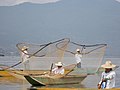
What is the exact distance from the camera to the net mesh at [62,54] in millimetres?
26141

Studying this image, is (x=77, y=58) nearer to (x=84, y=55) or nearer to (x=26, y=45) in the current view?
(x=84, y=55)

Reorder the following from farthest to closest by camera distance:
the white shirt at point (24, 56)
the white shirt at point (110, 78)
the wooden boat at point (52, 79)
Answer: the white shirt at point (24, 56), the wooden boat at point (52, 79), the white shirt at point (110, 78)

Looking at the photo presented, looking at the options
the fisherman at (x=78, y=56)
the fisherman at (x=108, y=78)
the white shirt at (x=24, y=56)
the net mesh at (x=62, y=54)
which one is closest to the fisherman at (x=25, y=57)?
the white shirt at (x=24, y=56)

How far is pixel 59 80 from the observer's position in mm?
22391

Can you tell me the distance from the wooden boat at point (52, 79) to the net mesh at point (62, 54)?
212 centimetres

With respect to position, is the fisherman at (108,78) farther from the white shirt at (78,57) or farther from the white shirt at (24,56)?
the white shirt at (78,57)

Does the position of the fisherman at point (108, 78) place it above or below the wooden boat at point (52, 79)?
above

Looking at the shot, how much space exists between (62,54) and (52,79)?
4.30 meters

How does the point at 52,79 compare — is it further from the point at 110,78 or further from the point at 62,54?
the point at 110,78

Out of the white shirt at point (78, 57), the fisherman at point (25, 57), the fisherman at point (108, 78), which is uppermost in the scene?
the fisherman at point (108, 78)

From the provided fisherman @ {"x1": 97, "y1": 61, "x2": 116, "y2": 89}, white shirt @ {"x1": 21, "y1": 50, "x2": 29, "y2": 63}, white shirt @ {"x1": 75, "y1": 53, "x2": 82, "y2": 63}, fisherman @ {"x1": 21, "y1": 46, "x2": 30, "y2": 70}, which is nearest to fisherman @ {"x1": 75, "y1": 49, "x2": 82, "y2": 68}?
white shirt @ {"x1": 75, "y1": 53, "x2": 82, "y2": 63}

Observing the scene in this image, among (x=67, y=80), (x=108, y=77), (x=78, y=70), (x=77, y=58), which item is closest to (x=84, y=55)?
(x=77, y=58)

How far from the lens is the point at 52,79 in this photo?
21984mm

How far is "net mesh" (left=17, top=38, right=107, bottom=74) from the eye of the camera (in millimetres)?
26141
